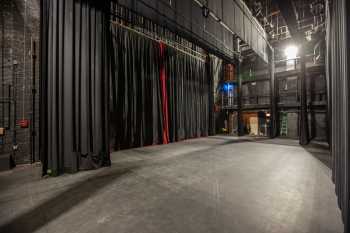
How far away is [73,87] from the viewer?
10.8ft

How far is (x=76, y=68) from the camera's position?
10.9 feet

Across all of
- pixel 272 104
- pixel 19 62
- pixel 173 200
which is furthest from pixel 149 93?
pixel 272 104

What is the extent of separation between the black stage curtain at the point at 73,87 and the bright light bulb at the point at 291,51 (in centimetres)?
1089

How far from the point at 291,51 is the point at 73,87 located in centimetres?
1195

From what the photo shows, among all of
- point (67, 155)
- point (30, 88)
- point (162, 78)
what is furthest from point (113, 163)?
point (162, 78)

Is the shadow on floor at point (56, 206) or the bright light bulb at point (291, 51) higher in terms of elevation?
the bright light bulb at point (291, 51)

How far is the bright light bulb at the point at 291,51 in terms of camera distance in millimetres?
9789

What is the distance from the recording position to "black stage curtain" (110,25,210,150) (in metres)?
5.50

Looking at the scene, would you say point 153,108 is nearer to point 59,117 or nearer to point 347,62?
point 59,117

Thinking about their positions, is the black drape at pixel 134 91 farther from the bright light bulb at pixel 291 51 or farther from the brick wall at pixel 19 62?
the bright light bulb at pixel 291 51

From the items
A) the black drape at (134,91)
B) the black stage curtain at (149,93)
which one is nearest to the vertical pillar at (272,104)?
the black stage curtain at (149,93)

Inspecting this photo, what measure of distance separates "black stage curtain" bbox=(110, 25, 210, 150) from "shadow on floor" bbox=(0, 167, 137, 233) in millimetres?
2672

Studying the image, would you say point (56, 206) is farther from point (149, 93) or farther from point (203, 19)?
point (203, 19)

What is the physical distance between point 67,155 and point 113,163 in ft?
3.29
